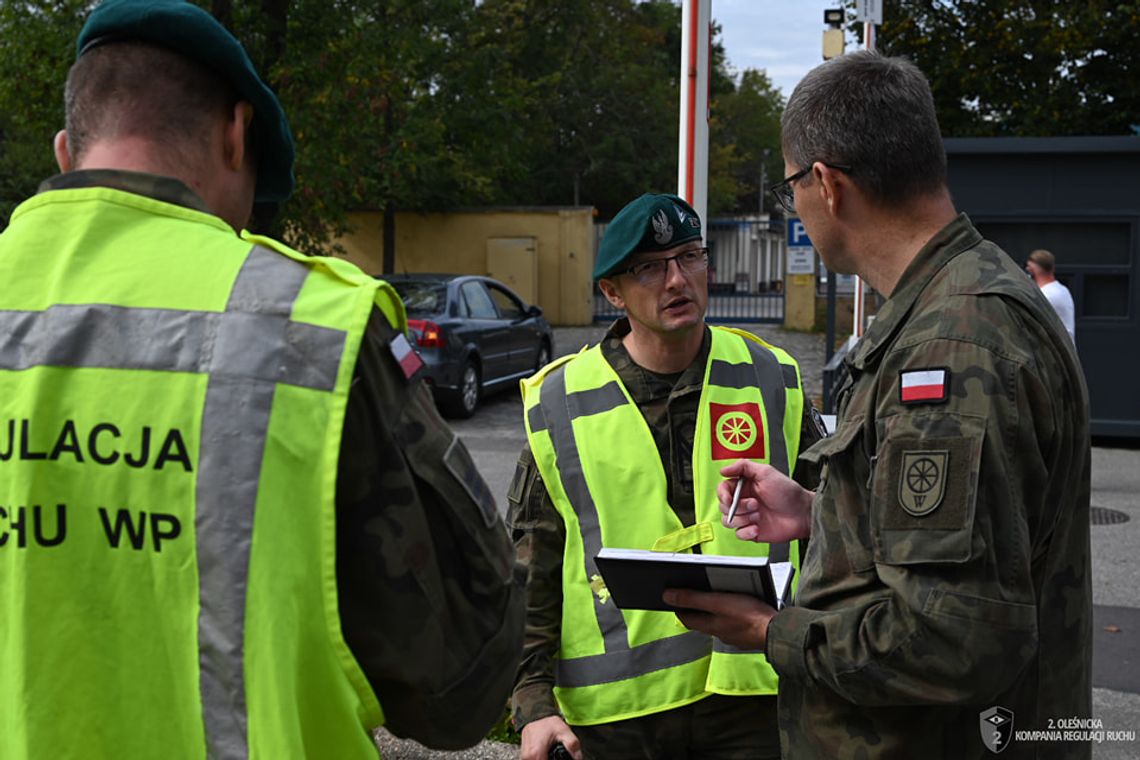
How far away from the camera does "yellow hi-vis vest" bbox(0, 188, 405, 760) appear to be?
1.45m

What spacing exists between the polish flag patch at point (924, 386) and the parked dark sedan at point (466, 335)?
457 inches

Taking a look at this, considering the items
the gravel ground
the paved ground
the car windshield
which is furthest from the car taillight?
the gravel ground

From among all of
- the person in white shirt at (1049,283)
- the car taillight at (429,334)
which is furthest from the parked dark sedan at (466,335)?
the person in white shirt at (1049,283)

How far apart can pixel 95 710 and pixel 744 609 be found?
1163 millimetres

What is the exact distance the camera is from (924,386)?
1.83m

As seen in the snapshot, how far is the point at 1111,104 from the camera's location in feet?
63.4

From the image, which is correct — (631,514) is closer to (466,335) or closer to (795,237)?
(466,335)

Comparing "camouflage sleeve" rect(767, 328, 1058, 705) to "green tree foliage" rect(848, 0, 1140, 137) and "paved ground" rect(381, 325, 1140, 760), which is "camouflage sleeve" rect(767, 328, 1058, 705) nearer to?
"paved ground" rect(381, 325, 1140, 760)

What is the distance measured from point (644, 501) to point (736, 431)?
0.30 meters

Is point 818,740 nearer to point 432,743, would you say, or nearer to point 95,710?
point 432,743

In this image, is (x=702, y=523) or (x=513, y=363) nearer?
(x=702, y=523)

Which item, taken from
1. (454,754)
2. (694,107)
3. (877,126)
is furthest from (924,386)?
(454,754)

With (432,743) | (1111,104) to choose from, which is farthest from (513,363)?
(432,743)

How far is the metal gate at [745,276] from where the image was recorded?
2825 centimetres
